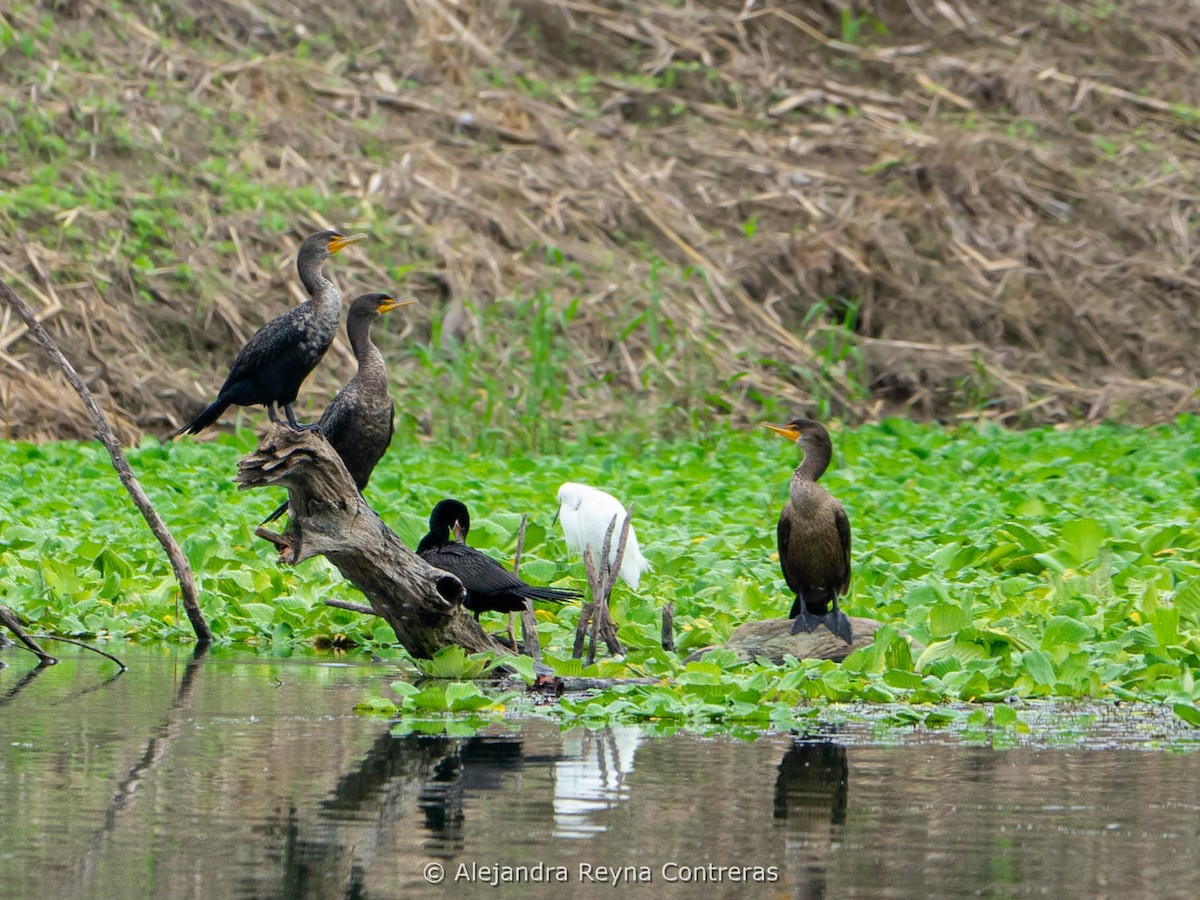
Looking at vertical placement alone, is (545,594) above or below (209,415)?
below

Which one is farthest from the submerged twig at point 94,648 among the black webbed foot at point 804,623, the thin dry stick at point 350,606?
the black webbed foot at point 804,623

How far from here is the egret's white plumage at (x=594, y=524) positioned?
859 cm

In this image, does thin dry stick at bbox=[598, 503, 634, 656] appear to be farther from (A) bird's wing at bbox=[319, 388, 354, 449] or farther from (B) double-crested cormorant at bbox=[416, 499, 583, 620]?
(A) bird's wing at bbox=[319, 388, 354, 449]

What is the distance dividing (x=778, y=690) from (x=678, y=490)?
223 inches

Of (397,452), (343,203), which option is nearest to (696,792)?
(397,452)

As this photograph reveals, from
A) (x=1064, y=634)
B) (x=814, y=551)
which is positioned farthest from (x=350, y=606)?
(x=1064, y=634)

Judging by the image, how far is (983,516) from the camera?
10.3m

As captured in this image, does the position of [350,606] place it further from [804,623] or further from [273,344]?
[273,344]

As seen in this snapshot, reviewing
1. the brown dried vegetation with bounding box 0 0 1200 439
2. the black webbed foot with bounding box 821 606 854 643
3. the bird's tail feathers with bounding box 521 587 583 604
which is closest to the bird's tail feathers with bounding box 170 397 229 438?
the bird's tail feathers with bounding box 521 587 583 604

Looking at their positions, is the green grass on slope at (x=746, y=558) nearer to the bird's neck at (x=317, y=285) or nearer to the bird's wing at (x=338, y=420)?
the bird's wing at (x=338, y=420)

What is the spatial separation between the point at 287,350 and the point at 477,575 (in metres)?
2.05

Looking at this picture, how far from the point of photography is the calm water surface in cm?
404

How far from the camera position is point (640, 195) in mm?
18547

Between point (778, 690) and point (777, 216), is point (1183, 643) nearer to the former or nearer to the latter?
point (778, 690)
